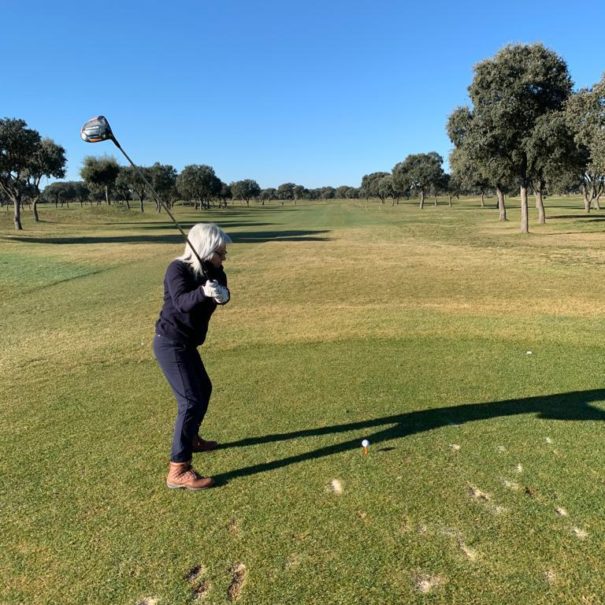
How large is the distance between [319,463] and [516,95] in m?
31.1

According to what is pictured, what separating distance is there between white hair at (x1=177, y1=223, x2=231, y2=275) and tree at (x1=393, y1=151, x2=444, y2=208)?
10676 centimetres

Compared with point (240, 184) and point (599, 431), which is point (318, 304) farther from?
point (240, 184)

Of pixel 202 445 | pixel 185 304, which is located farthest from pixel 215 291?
pixel 202 445

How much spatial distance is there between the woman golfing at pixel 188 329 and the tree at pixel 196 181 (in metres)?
117

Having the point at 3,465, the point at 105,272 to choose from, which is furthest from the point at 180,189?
the point at 3,465

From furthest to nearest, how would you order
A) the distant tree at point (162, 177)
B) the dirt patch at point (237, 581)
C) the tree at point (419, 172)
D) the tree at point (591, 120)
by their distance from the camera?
the tree at point (419, 172)
the distant tree at point (162, 177)
the tree at point (591, 120)
the dirt patch at point (237, 581)

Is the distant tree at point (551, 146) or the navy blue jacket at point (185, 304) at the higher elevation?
the distant tree at point (551, 146)

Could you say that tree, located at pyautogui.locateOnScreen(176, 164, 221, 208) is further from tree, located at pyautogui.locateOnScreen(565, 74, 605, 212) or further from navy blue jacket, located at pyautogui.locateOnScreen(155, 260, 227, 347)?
navy blue jacket, located at pyautogui.locateOnScreen(155, 260, 227, 347)

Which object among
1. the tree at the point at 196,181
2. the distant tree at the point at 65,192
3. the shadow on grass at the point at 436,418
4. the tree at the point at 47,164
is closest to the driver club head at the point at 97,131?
the shadow on grass at the point at 436,418

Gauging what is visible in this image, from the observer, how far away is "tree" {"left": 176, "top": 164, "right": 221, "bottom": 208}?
11606cm

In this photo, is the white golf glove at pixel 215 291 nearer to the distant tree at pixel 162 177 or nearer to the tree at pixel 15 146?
the tree at pixel 15 146

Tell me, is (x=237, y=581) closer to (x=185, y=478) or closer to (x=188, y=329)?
(x=185, y=478)

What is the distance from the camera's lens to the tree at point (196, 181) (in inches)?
4569

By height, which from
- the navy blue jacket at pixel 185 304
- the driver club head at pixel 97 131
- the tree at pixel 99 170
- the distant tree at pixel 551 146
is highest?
the tree at pixel 99 170
